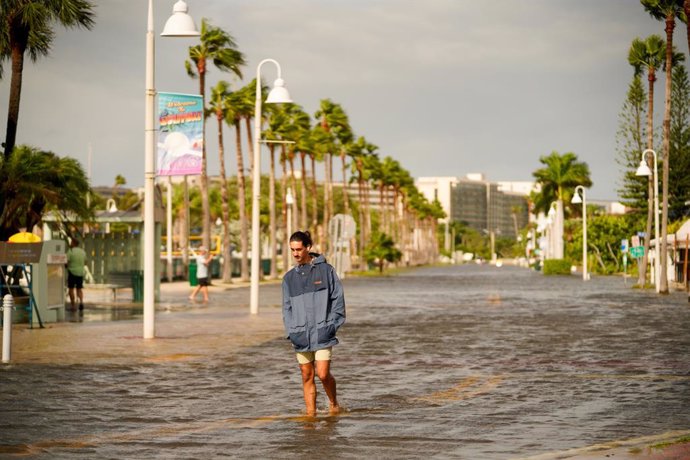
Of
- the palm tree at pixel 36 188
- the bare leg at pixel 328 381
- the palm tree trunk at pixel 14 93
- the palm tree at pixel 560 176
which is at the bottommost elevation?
the bare leg at pixel 328 381

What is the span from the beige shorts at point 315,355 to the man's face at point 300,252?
0.86 m

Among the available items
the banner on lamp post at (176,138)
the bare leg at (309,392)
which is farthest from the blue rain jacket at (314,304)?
the banner on lamp post at (176,138)

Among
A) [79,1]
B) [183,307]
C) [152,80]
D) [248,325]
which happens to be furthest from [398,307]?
[152,80]

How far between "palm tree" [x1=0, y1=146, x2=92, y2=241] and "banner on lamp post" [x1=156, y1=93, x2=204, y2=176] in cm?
923

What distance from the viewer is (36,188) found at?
31.6 metres

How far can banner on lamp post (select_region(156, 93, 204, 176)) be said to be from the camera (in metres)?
23.4

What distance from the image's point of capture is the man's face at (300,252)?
11.6 metres

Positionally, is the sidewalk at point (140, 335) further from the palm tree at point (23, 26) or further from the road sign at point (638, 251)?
the road sign at point (638, 251)

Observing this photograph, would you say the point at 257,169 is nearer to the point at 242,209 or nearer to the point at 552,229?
the point at 242,209

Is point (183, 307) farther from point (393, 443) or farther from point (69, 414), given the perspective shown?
point (393, 443)

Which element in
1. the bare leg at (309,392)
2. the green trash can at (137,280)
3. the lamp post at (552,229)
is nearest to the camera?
the bare leg at (309,392)

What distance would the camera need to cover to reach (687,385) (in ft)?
50.4

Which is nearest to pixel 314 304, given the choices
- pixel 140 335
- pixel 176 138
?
pixel 176 138

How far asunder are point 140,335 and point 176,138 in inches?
158
